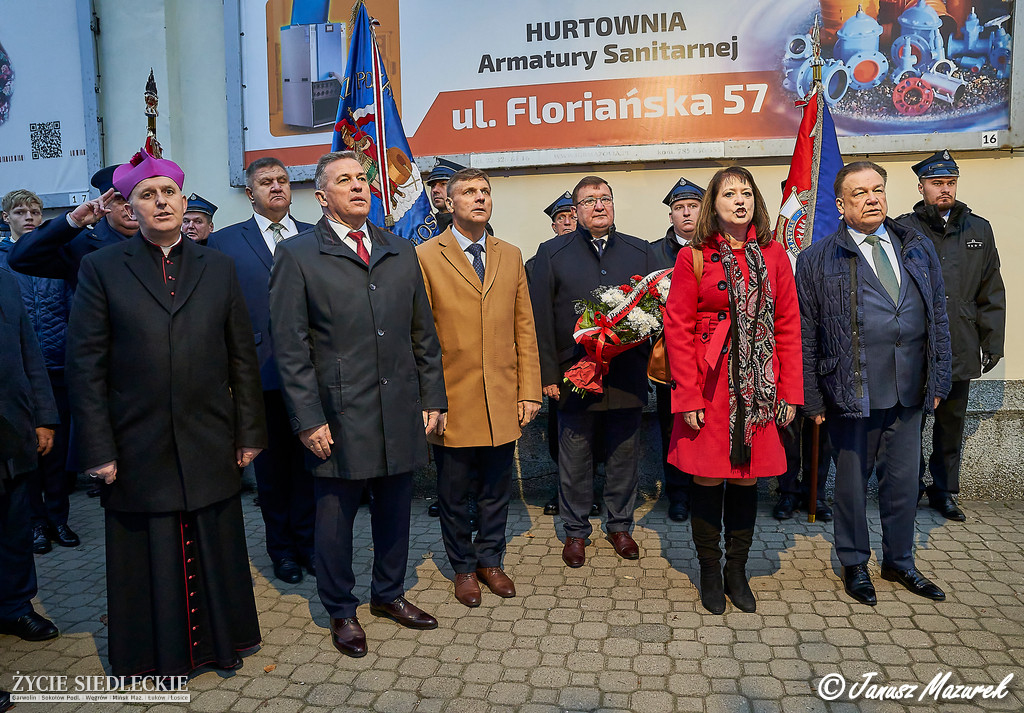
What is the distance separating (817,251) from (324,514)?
117 inches

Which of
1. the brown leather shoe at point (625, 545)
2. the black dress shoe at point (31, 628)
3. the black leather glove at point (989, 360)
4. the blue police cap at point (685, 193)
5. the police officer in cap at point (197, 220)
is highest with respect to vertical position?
the blue police cap at point (685, 193)

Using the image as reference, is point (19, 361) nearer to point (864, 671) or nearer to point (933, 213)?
point (864, 671)

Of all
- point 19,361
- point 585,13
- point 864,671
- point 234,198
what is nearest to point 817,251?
point 864,671

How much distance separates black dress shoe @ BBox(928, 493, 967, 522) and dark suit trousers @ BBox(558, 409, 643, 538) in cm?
241

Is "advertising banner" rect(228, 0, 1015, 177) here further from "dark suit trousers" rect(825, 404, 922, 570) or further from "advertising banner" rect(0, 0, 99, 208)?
"dark suit trousers" rect(825, 404, 922, 570)

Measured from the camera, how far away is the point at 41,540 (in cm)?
533

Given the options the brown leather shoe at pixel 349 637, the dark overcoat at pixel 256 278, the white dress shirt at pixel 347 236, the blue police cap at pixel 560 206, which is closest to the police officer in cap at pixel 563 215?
the blue police cap at pixel 560 206

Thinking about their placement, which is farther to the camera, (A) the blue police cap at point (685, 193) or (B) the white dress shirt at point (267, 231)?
(A) the blue police cap at point (685, 193)

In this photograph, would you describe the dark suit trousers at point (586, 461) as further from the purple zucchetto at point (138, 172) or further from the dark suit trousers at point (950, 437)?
the purple zucchetto at point (138, 172)

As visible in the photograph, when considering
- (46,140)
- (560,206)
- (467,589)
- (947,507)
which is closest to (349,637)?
(467,589)

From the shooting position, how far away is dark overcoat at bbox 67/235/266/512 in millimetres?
3084

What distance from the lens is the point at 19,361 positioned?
12.5 ft

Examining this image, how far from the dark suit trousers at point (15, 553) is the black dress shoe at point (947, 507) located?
5.82 metres

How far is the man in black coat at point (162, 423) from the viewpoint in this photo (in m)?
3.12
